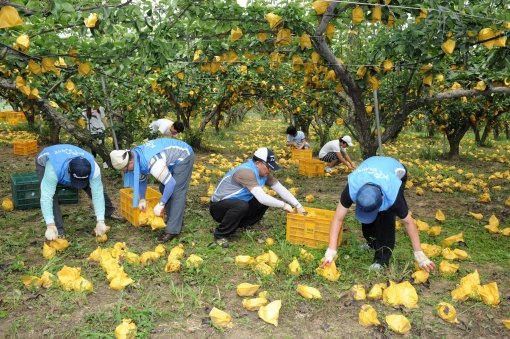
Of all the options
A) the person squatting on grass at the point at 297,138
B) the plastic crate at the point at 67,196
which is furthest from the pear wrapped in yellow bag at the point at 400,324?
the person squatting on grass at the point at 297,138

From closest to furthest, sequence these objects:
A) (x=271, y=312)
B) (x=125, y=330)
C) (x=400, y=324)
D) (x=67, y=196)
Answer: (x=125, y=330), (x=400, y=324), (x=271, y=312), (x=67, y=196)

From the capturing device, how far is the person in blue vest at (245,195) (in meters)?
4.25

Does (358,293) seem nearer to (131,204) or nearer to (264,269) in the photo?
(264,269)

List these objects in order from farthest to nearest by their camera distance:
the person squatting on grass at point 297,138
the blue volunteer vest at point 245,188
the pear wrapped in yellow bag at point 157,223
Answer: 1. the person squatting on grass at point 297,138
2. the pear wrapped in yellow bag at point 157,223
3. the blue volunteer vest at point 245,188

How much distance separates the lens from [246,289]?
3.24 meters

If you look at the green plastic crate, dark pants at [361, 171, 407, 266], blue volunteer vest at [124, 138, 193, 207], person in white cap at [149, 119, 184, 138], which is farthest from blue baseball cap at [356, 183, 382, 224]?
person in white cap at [149, 119, 184, 138]

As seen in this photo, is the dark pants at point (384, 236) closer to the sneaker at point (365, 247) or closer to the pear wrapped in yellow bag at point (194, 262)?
the sneaker at point (365, 247)

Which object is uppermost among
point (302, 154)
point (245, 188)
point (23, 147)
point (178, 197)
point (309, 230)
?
point (245, 188)

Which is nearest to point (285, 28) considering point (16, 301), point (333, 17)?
point (333, 17)

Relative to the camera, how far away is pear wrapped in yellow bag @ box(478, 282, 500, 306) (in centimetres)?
308

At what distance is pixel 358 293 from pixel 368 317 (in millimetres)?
344

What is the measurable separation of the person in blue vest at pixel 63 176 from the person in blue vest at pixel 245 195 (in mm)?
1263

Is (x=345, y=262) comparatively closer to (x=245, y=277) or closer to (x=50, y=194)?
(x=245, y=277)

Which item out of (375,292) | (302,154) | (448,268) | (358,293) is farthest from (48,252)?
(302,154)
